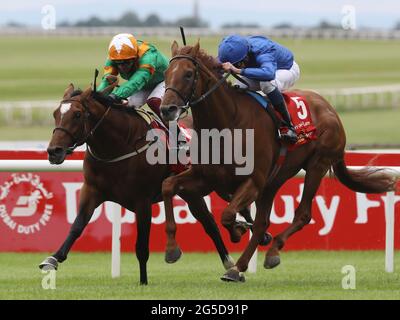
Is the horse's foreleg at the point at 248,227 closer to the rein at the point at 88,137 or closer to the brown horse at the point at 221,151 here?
the brown horse at the point at 221,151

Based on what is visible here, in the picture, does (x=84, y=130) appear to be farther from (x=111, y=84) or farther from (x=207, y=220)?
(x=207, y=220)

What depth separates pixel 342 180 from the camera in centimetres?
895

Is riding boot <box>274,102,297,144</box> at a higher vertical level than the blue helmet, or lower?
lower

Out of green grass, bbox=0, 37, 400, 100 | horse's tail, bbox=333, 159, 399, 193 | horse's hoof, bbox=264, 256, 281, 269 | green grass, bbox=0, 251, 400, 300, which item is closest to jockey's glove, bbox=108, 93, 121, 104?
green grass, bbox=0, 251, 400, 300

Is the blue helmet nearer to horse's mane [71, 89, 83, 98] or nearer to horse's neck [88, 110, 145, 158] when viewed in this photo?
horse's neck [88, 110, 145, 158]

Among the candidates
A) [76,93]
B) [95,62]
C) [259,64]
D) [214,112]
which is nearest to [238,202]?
[214,112]

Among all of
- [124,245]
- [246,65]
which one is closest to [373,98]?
[124,245]

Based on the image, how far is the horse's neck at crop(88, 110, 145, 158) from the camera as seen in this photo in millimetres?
7828

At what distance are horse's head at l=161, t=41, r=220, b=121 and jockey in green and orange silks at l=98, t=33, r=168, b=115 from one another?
707 mm

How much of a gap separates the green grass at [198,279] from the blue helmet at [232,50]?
60.5 inches

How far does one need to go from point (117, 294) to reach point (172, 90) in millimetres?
1329

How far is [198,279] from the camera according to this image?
27.8ft

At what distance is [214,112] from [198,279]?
5.13 feet
